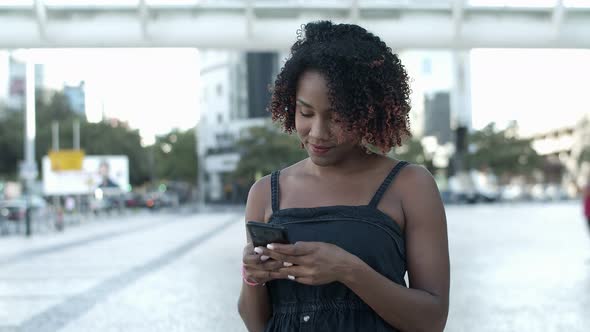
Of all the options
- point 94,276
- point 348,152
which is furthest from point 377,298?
point 94,276

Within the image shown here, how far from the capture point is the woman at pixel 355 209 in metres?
1.92

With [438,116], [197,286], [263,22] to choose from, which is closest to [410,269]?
[197,286]

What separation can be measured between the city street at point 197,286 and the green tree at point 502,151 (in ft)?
142

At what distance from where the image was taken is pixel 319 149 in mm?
2037

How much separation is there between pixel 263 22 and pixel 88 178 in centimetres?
3255

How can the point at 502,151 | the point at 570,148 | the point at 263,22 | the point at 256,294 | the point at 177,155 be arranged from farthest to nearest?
the point at 570,148 < the point at 177,155 < the point at 502,151 < the point at 263,22 < the point at 256,294

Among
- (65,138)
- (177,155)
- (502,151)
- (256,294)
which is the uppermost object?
(65,138)

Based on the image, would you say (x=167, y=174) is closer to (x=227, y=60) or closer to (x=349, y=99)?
(x=227, y=60)

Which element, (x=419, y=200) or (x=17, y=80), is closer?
(x=419, y=200)

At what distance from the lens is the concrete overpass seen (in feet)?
46.4

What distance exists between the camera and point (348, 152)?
2.06 metres

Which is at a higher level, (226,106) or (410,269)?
(226,106)

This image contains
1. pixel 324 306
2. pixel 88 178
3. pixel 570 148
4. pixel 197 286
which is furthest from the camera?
pixel 570 148

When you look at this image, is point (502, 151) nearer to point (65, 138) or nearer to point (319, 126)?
point (65, 138)
